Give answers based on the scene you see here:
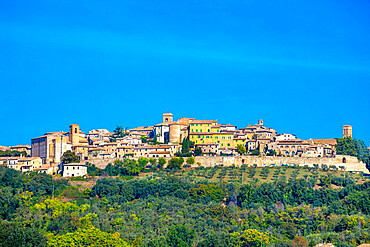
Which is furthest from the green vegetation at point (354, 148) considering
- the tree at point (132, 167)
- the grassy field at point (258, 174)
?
the tree at point (132, 167)

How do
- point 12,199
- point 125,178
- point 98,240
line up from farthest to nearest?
1. point 125,178
2. point 12,199
3. point 98,240

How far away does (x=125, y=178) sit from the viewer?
68000mm

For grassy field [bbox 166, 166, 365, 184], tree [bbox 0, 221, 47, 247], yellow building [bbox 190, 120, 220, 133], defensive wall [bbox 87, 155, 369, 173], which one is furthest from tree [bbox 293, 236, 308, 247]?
yellow building [bbox 190, 120, 220, 133]

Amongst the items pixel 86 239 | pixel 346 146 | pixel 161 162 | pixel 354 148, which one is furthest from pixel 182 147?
pixel 86 239

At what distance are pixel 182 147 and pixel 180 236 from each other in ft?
91.3

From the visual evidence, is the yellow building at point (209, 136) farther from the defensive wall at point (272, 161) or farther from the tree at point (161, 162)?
the tree at point (161, 162)

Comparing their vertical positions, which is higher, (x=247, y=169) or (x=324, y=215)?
(x=247, y=169)

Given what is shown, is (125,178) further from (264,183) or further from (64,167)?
(264,183)

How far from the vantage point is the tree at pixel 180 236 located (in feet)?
160

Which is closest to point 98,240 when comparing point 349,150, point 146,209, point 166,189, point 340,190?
point 146,209

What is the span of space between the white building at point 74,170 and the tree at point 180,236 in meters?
22.4

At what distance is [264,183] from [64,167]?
877 inches

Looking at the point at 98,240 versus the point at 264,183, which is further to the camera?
the point at 264,183

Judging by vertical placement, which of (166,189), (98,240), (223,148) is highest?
(223,148)
